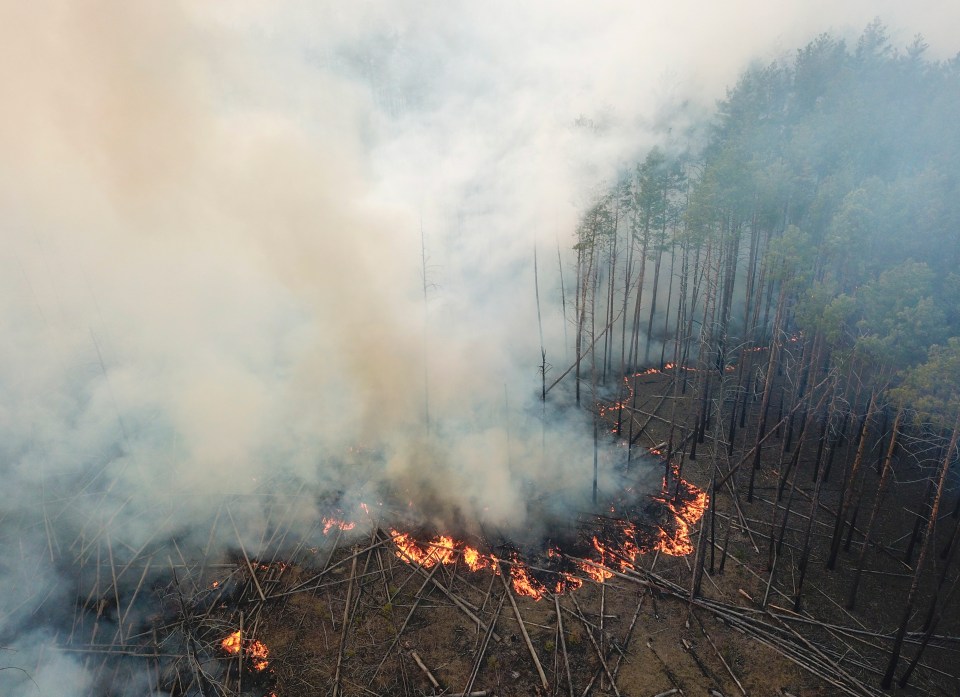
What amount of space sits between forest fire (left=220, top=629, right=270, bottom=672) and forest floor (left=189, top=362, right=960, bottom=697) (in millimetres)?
113

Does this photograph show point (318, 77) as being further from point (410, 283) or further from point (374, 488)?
point (374, 488)

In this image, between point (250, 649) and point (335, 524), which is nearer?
point (250, 649)

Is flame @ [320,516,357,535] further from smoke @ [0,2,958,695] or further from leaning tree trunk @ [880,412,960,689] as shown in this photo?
leaning tree trunk @ [880,412,960,689]

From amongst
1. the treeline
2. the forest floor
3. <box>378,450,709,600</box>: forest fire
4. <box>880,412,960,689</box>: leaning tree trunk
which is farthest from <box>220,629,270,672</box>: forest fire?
<box>880,412,960,689</box>: leaning tree trunk

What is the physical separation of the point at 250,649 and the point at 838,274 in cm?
2100

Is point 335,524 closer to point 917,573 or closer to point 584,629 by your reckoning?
point 584,629

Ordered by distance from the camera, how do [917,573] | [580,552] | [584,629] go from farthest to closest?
[580,552], [584,629], [917,573]

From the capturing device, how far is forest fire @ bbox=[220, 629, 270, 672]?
1038 centimetres

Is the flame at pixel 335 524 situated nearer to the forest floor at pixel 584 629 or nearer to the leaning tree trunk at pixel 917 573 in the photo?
the forest floor at pixel 584 629

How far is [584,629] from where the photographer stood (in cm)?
1103

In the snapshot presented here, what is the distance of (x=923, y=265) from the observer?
1109cm

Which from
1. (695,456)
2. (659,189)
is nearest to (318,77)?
(659,189)

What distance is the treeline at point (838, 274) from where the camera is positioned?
11.3m

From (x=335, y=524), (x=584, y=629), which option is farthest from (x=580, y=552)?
(x=335, y=524)
